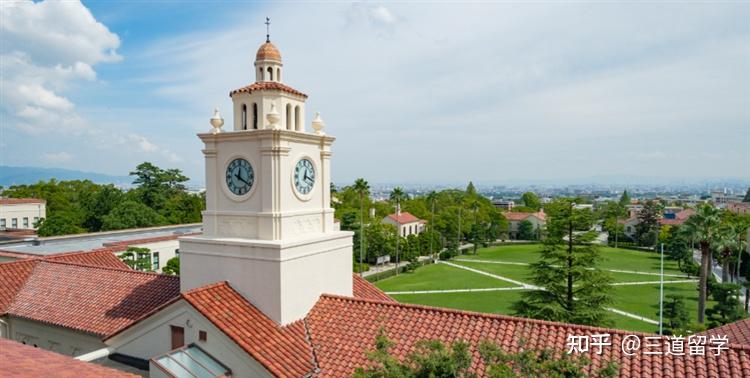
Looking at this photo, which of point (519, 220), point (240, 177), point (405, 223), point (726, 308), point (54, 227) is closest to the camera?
point (240, 177)

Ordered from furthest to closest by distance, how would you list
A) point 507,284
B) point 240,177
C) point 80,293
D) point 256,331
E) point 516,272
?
point 516,272 → point 507,284 → point 80,293 → point 240,177 → point 256,331

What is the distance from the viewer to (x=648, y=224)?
97.4 metres

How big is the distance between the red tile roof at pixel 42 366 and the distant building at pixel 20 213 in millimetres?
70900

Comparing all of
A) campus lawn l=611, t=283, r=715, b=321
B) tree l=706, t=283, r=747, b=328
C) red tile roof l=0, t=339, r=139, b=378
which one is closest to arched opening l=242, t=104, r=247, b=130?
red tile roof l=0, t=339, r=139, b=378

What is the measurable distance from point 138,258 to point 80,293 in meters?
17.7

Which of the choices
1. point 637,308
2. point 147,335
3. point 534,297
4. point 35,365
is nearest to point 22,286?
point 147,335

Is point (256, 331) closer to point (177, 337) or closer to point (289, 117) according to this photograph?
point (177, 337)

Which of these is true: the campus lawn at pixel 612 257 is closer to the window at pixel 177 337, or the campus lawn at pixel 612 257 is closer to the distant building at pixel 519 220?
the distant building at pixel 519 220

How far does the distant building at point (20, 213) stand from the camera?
67.6 m

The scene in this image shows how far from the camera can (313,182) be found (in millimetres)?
14812

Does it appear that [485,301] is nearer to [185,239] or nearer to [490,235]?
[185,239]

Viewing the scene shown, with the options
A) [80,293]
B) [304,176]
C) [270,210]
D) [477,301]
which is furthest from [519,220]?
[270,210]

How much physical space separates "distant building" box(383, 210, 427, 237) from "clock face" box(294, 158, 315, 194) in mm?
70705

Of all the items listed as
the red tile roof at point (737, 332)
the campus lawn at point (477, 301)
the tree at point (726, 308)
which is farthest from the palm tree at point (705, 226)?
the red tile roof at point (737, 332)
